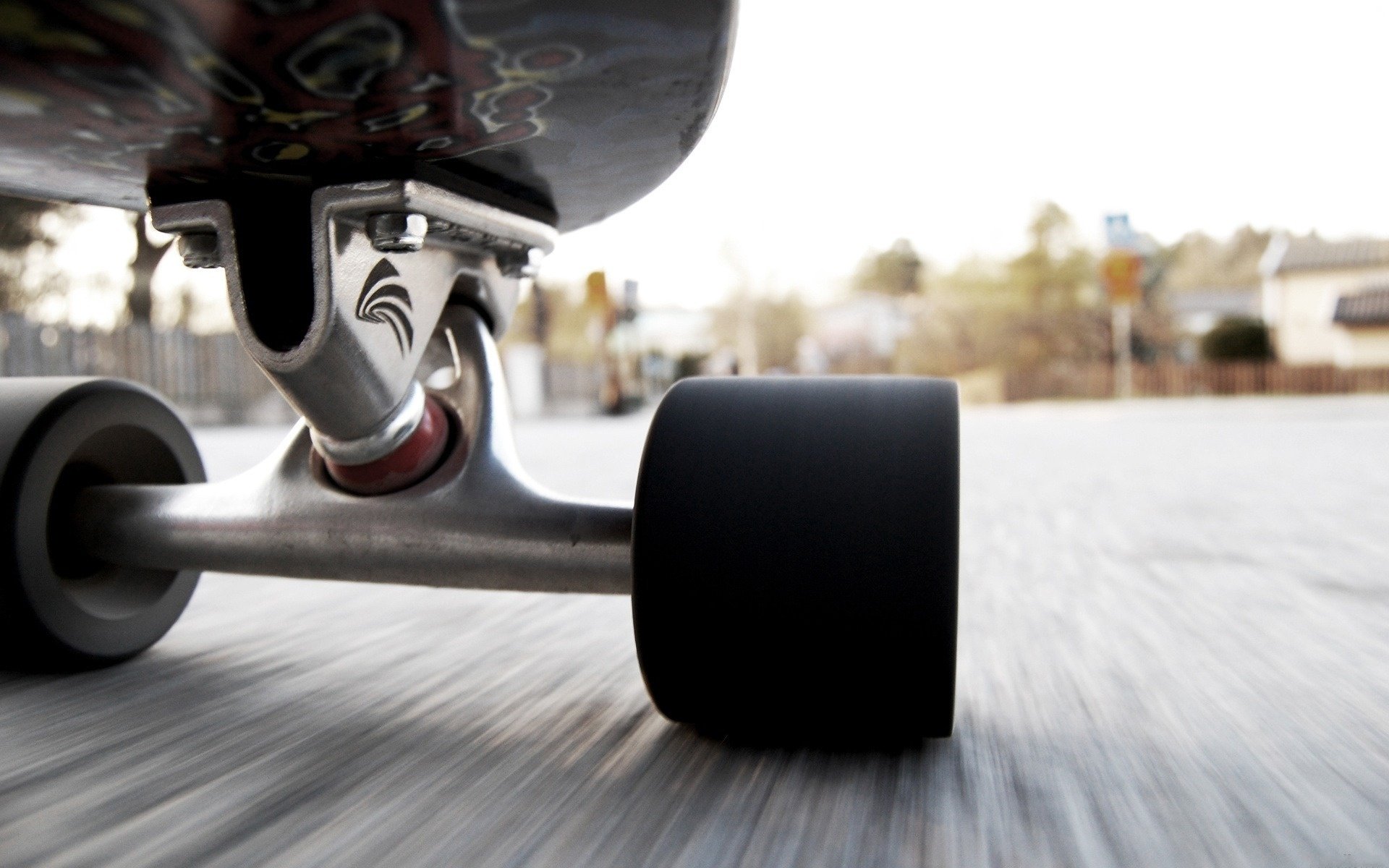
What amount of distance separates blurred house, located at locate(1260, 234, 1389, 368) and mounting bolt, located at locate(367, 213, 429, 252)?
1273 inches

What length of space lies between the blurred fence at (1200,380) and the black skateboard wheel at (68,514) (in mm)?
25547

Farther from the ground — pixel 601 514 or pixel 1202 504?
pixel 601 514

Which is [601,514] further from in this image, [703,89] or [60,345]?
[60,345]

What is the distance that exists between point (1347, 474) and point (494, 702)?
4.49 m

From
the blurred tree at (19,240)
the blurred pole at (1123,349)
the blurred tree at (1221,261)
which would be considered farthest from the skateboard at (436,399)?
the blurred tree at (1221,261)

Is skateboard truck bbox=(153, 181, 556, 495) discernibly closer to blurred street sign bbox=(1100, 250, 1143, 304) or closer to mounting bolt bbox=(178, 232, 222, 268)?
mounting bolt bbox=(178, 232, 222, 268)

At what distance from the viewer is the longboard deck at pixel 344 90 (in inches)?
26.9

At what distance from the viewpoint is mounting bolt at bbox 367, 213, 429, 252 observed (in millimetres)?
1003

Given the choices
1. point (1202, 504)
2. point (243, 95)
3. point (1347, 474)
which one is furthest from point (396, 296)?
point (1347, 474)

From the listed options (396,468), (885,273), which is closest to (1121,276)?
(396,468)

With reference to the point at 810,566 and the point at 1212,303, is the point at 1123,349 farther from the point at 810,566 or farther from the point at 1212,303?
the point at 1212,303

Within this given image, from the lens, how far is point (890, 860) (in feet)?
2.55

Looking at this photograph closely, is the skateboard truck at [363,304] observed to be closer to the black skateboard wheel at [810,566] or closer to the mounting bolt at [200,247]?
the mounting bolt at [200,247]

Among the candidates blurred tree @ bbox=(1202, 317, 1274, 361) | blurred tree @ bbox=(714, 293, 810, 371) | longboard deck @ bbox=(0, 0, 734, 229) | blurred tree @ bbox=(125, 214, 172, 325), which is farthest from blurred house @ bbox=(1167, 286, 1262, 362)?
longboard deck @ bbox=(0, 0, 734, 229)
